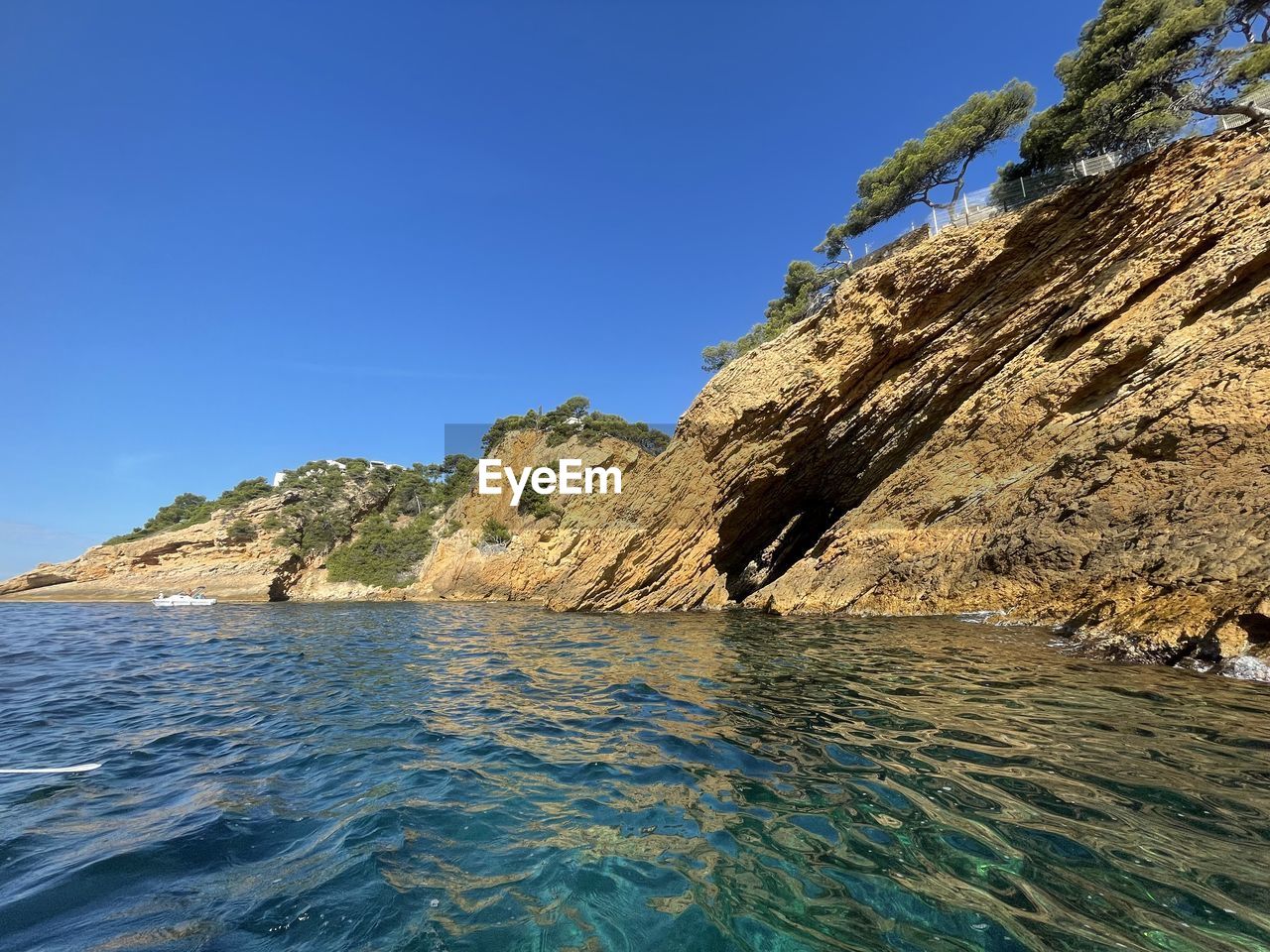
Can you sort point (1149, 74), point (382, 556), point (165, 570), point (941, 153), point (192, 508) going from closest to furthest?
point (1149, 74), point (941, 153), point (165, 570), point (382, 556), point (192, 508)

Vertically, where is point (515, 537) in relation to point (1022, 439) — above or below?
below

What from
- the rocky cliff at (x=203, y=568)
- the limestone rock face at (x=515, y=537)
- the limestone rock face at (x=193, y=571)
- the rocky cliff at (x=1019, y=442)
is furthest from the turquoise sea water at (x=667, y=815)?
the rocky cliff at (x=203, y=568)

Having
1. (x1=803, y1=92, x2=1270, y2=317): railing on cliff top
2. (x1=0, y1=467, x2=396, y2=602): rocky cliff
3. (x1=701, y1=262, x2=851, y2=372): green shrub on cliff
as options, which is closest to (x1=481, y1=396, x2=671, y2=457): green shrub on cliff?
(x1=701, y1=262, x2=851, y2=372): green shrub on cliff

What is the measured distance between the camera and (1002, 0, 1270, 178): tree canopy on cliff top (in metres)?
14.1

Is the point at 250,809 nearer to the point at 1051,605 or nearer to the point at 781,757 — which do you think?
the point at 781,757

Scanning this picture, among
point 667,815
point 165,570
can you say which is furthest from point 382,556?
point 667,815

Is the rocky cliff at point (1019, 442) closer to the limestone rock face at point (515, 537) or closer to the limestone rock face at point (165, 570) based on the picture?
the limestone rock face at point (515, 537)

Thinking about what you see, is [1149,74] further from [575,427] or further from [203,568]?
[203,568]

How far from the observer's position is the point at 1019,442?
48.2ft

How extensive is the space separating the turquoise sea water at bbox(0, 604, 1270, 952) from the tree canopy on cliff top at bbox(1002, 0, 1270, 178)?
16.6 m

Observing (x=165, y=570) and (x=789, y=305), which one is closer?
(x=789, y=305)

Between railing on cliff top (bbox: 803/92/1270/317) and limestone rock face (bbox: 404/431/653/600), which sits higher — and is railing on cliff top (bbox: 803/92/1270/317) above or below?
above

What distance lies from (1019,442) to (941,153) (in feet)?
43.3

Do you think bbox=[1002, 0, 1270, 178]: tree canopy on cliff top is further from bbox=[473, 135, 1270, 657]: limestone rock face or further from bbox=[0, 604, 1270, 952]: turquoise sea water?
bbox=[0, 604, 1270, 952]: turquoise sea water
